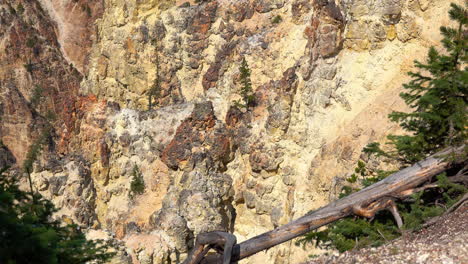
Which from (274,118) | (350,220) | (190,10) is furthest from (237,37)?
(350,220)

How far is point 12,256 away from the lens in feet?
21.5

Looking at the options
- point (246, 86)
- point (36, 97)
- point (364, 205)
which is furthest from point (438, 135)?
point (36, 97)

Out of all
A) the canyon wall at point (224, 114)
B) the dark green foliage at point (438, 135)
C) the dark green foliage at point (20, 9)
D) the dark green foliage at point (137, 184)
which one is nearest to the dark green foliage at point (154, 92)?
the canyon wall at point (224, 114)

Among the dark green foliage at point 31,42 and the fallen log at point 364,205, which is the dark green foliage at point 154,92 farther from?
the fallen log at point 364,205

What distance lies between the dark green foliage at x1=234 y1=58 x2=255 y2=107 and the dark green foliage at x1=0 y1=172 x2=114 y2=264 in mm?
30556

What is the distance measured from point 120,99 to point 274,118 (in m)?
23.8

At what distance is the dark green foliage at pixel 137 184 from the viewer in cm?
4056

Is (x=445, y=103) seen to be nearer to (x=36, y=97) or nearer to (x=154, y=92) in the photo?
(x=154, y=92)

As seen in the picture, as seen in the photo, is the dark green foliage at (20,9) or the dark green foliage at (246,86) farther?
the dark green foliage at (20,9)

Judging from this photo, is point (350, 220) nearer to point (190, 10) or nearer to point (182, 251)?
point (182, 251)

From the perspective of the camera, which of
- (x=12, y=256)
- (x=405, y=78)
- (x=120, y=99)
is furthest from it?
(x=120, y=99)

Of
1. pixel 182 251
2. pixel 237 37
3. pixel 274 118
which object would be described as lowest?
pixel 182 251

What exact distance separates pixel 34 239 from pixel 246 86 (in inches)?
1282

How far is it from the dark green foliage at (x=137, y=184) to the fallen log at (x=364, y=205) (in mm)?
30044
